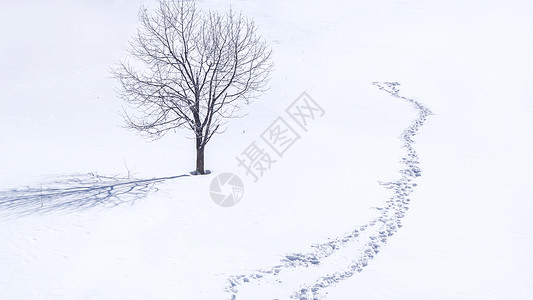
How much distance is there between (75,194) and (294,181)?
7145 mm

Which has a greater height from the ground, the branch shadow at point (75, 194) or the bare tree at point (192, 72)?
the bare tree at point (192, 72)

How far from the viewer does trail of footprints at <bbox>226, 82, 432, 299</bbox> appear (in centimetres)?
1062

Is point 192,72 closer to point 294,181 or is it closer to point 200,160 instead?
point 200,160

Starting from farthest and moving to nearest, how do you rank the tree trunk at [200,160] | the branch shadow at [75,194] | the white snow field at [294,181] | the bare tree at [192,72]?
the tree trunk at [200,160]
the bare tree at [192,72]
the branch shadow at [75,194]
the white snow field at [294,181]

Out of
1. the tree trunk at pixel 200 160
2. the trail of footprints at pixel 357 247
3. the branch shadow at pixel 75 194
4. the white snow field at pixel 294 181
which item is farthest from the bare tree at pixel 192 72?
the trail of footprints at pixel 357 247

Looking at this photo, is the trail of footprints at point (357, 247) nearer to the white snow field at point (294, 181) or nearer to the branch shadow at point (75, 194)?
the white snow field at point (294, 181)

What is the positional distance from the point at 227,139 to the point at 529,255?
41.4 feet

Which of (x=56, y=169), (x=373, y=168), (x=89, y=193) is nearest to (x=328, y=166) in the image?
(x=373, y=168)

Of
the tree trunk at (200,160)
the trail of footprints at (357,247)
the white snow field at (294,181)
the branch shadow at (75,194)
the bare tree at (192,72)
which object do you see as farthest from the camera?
the tree trunk at (200,160)

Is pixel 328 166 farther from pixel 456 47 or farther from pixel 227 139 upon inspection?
pixel 456 47

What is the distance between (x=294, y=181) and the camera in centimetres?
1639

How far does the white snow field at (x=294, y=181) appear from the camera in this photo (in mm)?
10914

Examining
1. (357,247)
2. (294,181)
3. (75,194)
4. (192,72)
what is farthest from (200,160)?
(357,247)

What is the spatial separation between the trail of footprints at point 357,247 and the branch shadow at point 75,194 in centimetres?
517
